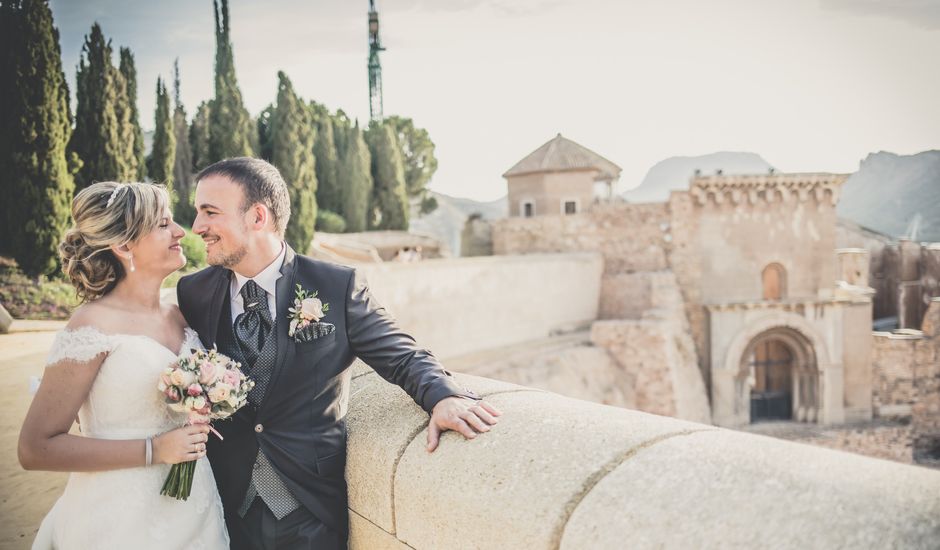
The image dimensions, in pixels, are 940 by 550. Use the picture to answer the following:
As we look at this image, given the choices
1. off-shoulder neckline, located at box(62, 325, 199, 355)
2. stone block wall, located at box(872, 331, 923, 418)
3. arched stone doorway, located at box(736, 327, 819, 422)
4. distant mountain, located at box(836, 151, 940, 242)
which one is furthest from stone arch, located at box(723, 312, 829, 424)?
off-shoulder neckline, located at box(62, 325, 199, 355)

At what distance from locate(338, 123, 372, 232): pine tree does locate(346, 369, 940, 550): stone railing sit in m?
25.2

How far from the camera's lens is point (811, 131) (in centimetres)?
2658

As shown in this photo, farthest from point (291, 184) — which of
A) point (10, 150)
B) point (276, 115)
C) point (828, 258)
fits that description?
point (828, 258)

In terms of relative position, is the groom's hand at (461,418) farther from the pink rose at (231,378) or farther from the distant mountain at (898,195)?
the distant mountain at (898,195)

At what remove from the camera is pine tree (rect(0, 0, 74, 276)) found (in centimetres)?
1119

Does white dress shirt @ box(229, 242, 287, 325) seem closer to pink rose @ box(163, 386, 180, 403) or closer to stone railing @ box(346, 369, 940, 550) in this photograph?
pink rose @ box(163, 386, 180, 403)

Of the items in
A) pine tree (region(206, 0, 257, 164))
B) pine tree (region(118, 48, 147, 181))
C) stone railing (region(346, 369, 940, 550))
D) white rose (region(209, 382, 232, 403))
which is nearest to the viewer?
stone railing (region(346, 369, 940, 550))

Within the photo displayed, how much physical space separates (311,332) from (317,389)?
205 millimetres

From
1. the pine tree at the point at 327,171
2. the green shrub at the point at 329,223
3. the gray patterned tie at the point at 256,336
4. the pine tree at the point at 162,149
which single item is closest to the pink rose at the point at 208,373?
the gray patterned tie at the point at 256,336

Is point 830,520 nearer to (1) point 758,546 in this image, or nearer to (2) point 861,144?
(1) point 758,546

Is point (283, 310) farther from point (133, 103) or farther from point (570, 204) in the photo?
point (570, 204)

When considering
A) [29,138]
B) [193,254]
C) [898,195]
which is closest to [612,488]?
[193,254]

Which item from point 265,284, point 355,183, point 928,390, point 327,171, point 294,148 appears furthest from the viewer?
point 327,171

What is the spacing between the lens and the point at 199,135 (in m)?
24.5
